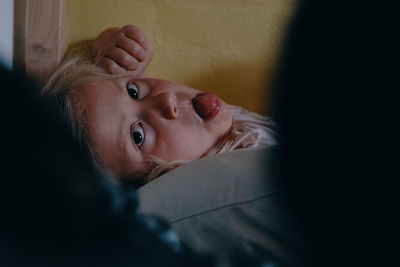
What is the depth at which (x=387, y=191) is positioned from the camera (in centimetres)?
21

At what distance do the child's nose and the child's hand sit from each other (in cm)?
21

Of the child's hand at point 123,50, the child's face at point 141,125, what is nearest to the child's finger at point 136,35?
the child's hand at point 123,50

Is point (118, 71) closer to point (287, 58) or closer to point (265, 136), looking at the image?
point (265, 136)

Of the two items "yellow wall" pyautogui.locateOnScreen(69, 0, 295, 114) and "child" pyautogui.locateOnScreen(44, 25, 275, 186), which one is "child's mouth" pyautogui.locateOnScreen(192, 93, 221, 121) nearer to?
"child" pyautogui.locateOnScreen(44, 25, 275, 186)

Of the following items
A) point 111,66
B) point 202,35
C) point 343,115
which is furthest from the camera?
point 202,35

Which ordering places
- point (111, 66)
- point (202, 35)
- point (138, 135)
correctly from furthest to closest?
point (202, 35) < point (111, 66) < point (138, 135)

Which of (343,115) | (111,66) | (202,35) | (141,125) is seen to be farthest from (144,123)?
(343,115)

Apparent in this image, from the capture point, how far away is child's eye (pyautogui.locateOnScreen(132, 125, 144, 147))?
Result: 0.76 metres

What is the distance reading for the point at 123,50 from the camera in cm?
98

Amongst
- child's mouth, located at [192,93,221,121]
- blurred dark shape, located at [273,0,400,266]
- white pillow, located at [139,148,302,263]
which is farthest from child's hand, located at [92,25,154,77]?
blurred dark shape, located at [273,0,400,266]

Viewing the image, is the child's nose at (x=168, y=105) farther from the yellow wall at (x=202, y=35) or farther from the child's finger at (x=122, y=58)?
the yellow wall at (x=202, y=35)

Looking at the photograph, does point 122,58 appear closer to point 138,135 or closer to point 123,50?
point 123,50

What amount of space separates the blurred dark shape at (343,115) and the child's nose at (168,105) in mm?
525

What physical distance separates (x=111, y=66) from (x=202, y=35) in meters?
0.30
